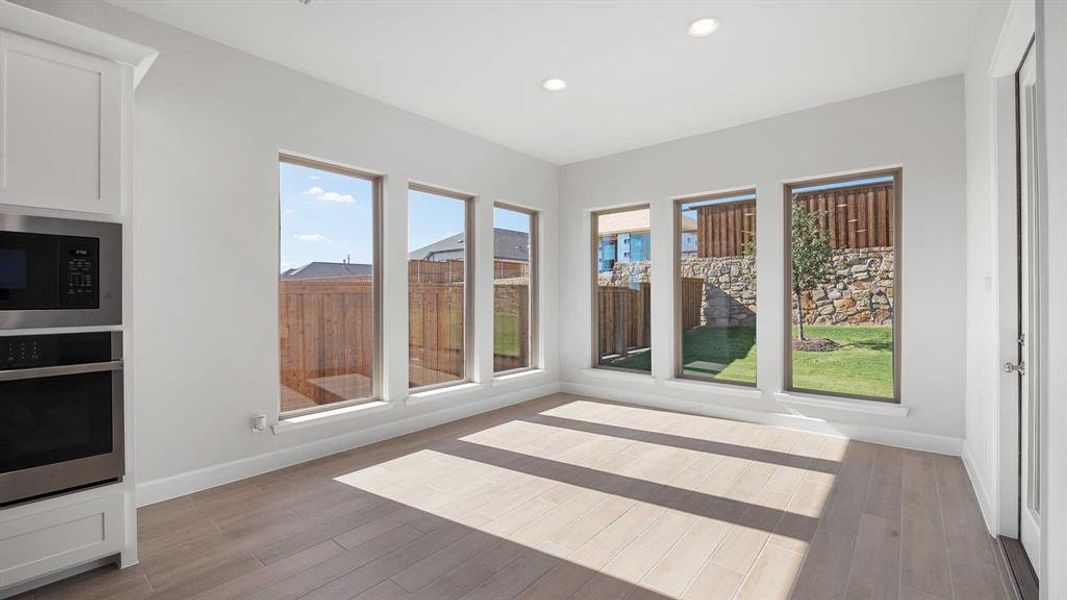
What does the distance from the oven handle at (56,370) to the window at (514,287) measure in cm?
339

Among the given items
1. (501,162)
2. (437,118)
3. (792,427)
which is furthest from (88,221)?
(792,427)

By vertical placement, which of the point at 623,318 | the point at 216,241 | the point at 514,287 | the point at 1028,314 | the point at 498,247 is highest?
the point at 498,247

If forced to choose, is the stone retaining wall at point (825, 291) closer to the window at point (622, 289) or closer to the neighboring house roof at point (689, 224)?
the neighboring house roof at point (689, 224)

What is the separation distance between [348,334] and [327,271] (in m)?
0.54

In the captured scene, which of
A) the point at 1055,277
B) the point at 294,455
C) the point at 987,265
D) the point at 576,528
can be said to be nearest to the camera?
the point at 1055,277

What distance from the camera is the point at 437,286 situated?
463 centimetres

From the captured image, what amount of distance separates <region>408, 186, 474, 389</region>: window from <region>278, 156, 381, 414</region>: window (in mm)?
400

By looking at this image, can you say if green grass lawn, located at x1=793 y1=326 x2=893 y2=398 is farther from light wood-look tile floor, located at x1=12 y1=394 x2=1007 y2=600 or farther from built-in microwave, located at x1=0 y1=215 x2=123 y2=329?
built-in microwave, located at x1=0 y1=215 x2=123 y2=329

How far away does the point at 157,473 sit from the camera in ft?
9.20

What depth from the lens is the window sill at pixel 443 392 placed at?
167 inches

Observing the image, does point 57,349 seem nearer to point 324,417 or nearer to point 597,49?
point 324,417

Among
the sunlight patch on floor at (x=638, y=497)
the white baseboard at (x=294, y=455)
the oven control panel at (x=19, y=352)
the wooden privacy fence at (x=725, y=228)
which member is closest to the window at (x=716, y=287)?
the wooden privacy fence at (x=725, y=228)

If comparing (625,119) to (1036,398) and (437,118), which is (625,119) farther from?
(1036,398)

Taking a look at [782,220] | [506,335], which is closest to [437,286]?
[506,335]
